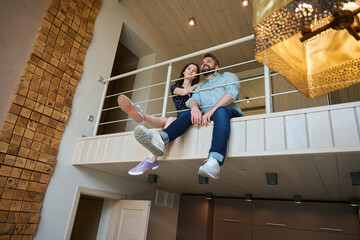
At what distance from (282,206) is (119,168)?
86.4 inches

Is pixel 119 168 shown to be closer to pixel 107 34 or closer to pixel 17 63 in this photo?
pixel 17 63

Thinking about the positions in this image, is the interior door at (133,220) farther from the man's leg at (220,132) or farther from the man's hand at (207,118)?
the man's leg at (220,132)

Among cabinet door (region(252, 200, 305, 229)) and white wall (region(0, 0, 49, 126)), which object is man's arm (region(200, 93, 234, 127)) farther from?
cabinet door (region(252, 200, 305, 229))

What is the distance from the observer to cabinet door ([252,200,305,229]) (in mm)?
3158

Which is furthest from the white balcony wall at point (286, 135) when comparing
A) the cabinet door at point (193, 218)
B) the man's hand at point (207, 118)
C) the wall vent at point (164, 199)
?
the cabinet door at point (193, 218)

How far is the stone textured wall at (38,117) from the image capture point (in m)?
1.97

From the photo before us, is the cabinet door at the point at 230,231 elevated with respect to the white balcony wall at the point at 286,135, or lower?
lower

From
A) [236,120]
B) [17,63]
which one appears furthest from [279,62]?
[17,63]

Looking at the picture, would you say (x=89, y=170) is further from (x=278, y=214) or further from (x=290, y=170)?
(x=278, y=214)

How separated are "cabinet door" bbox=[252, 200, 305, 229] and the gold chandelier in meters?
2.96

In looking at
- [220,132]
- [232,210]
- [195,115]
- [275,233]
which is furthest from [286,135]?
[232,210]

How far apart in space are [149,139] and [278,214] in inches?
102

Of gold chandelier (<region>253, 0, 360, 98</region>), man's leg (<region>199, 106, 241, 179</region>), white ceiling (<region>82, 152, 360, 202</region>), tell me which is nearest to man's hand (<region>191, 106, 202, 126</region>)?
man's leg (<region>199, 106, 241, 179</region>)

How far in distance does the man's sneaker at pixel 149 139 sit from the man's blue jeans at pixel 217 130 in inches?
3.9
